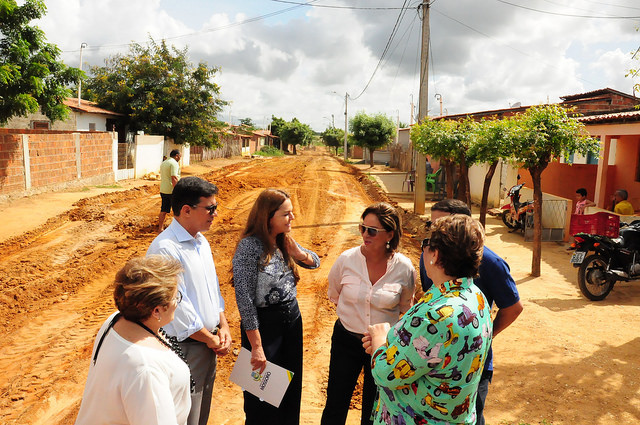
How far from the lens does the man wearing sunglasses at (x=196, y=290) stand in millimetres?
2572

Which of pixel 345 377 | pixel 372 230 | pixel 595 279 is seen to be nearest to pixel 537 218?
pixel 595 279

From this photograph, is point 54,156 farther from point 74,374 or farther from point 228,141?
point 228,141

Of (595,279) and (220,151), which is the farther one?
(220,151)

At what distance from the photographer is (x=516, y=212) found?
463 inches

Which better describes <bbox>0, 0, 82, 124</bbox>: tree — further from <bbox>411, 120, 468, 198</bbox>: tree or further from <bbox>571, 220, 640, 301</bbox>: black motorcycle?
<bbox>571, 220, 640, 301</bbox>: black motorcycle

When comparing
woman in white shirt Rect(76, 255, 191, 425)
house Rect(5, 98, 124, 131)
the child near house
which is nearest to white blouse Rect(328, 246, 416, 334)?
woman in white shirt Rect(76, 255, 191, 425)

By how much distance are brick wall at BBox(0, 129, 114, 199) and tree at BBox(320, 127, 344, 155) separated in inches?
2078

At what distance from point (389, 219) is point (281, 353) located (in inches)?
44.2

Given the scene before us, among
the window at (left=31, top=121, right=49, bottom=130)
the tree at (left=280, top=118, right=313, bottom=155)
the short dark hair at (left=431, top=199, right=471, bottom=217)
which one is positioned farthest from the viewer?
the tree at (left=280, top=118, right=313, bottom=155)

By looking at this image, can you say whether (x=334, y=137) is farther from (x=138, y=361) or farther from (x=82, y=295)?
(x=138, y=361)

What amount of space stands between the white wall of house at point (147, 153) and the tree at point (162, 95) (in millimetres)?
1603

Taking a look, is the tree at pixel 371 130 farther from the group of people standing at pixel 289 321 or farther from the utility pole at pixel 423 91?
the group of people standing at pixel 289 321

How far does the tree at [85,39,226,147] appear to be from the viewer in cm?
2480

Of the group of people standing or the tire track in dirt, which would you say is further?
the tire track in dirt
